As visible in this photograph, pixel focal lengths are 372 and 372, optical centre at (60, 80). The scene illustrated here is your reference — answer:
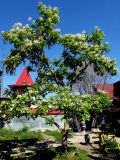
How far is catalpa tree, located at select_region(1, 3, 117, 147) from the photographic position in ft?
75.6

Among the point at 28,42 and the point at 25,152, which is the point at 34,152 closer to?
the point at 25,152

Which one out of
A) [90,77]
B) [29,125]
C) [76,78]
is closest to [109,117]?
[90,77]

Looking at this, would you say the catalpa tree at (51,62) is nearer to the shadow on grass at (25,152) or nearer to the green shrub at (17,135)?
the shadow on grass at (25,152)

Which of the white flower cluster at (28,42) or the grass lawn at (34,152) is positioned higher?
the white flower cluster at (28,42)

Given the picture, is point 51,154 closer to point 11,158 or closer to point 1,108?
point 11,158

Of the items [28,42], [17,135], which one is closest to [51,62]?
[28,42]

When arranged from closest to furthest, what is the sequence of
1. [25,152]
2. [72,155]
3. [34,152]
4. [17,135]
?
[72,155]
[34,152]
[25,152]
[17,135]

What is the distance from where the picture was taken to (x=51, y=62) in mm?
27547

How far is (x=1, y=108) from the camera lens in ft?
77.6

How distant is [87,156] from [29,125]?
2430 centimetres

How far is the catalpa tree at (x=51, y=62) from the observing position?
75.6 ft

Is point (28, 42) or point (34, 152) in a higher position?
point (28, 42)

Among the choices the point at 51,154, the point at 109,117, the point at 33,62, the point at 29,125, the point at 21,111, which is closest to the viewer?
the point at 21,111

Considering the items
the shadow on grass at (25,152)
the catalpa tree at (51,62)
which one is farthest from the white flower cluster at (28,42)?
the shadow on grass at (25,152)
